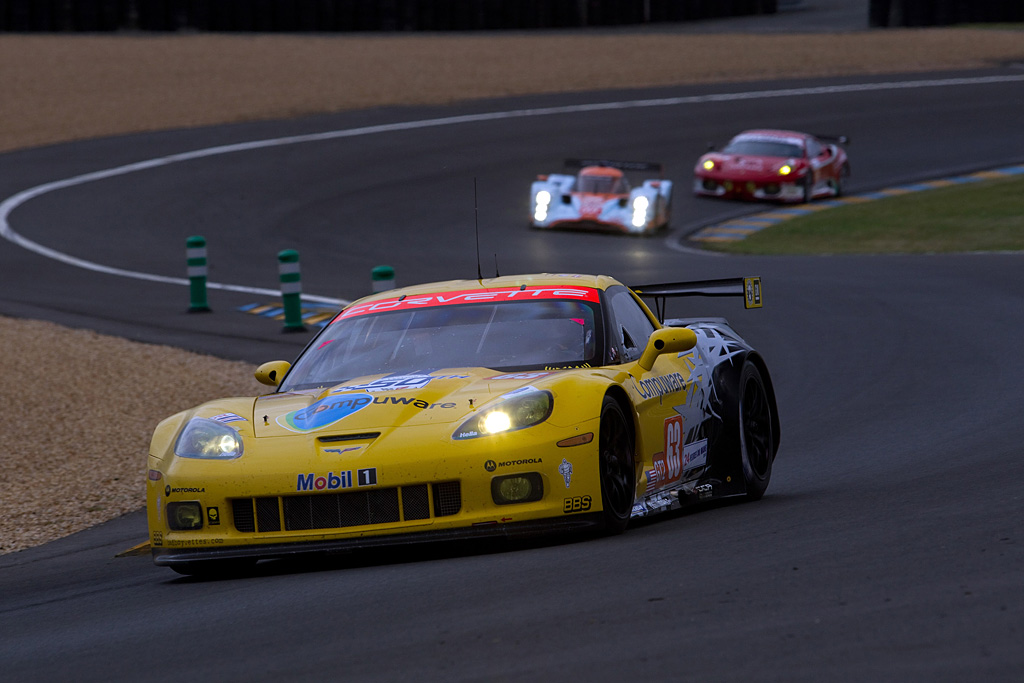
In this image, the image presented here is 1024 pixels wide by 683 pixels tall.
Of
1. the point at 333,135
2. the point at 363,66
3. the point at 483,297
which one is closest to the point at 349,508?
the point at 483,297

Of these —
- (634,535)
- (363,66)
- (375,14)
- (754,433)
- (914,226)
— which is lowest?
(914,226)

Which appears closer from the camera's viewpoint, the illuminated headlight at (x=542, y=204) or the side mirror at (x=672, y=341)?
the side mirror at (x=672, y=341)

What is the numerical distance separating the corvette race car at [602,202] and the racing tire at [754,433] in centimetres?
1720

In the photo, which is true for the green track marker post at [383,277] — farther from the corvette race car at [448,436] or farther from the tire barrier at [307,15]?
the tire barrier at [307,15]

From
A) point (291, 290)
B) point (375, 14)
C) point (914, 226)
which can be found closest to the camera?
point (291, 290)

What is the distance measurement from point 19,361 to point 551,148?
70.9 ft

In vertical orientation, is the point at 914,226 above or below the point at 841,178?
above

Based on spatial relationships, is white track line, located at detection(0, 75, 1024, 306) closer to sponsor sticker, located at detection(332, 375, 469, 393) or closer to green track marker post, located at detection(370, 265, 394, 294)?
green track marker post, located at detection(370, 265, 394, 294)

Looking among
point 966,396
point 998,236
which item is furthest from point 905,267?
point 966,396

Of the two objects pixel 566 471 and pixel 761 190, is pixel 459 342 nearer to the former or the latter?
pixel 566 471

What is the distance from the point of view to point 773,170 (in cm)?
2858

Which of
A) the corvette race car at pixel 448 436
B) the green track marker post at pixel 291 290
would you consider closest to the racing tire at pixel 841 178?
the green track marker post at pixel 291 290

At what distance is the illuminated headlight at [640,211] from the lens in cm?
2527

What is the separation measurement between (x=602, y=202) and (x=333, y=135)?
1130 centimetres
